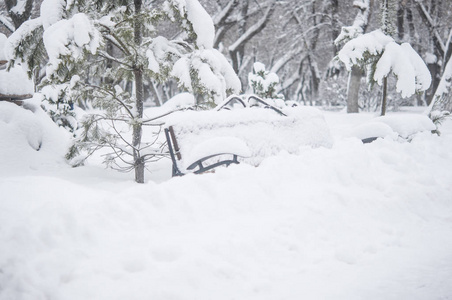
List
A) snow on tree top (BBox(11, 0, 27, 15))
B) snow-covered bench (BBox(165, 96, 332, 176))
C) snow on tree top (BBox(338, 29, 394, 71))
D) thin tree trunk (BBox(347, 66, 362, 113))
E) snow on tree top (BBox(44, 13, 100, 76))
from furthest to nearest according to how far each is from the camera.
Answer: thin tree trunk (BBox(347, 66, 362, 113)) < snow on tree top (BBox(11, 0, 27, 15)) < snow on tree top (BBox(338, 29, 394, 71)) < snow on tree top (BBox(44, 13, 100, 76)) < snow-covered bench (BBox(165, 96, 332, 176))

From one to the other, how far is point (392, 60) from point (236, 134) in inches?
254

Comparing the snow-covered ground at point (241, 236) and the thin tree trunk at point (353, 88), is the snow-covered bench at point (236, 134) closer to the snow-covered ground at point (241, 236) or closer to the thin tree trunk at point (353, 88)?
the snow-covered ground at point (241, 236)

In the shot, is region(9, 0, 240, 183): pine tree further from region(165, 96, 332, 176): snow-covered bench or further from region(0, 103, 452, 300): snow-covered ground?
region(0, 103, 452, 300): snow-covered ground

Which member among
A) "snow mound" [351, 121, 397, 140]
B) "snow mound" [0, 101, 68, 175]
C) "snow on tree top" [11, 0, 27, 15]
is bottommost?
"snow mound" [0, 101, 68, 175]

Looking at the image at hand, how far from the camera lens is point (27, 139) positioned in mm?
6086

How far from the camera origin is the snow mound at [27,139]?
560 cm

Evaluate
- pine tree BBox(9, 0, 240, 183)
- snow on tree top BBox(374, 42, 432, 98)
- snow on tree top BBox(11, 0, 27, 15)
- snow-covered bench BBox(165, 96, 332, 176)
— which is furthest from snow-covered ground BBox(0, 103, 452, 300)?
snow on tree top BBox(11, 0, 27, 15)

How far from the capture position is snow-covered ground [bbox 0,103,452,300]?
6.07 ft

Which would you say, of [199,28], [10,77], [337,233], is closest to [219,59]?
[199,28]

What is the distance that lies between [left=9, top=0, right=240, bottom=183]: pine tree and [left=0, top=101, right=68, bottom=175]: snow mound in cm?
72

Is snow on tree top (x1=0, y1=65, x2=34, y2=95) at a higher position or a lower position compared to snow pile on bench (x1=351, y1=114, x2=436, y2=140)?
higher

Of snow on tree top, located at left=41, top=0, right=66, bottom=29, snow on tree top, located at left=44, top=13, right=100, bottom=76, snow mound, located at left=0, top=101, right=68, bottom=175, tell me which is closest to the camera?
snow on tree top, located at left=44, top=13, right=100, bottom=76

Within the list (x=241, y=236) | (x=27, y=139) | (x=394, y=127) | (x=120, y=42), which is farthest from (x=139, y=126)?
(x=394, y=127)

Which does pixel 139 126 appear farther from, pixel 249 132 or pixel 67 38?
pixel 249 132
